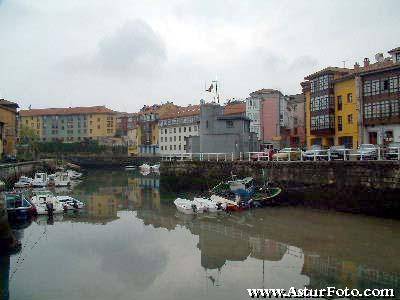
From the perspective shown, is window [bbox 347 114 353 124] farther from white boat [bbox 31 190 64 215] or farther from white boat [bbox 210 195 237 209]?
white boat [bbox 31 190 64 215]

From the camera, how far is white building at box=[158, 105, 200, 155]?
10544 cm

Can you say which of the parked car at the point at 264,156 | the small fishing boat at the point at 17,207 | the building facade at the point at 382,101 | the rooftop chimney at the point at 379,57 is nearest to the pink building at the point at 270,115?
the rooftop chimney at the point at 379,57

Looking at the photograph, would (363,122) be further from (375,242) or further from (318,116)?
(375,242)

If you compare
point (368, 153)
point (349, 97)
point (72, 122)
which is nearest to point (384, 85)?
point (349, 97)

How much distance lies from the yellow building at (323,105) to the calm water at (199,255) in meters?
27.1

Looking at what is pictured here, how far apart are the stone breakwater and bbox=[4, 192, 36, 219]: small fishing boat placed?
20705 mm

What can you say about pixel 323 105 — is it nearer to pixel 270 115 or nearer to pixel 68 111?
pixel 270 115

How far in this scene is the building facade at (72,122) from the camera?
152 meters

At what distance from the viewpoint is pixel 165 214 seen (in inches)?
1437

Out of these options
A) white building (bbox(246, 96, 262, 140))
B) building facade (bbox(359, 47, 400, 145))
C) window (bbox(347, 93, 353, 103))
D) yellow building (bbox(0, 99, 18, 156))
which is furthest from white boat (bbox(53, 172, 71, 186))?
building facade (bbox(359, 47, 400, 145))

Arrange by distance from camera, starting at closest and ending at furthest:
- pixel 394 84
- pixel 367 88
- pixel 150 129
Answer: pixel 394 84, pixel 367 88, pixel 150 129

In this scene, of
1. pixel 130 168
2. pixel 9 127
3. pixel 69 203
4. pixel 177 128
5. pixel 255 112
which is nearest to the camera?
pixel 69 203

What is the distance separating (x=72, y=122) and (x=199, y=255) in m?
140

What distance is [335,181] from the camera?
34.3 meters
